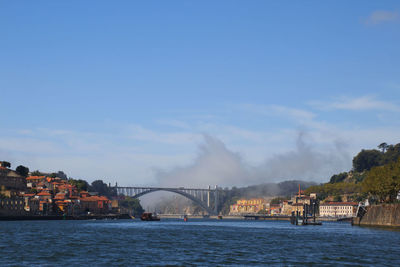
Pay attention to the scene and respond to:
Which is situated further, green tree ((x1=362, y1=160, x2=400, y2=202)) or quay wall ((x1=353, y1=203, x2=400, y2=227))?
green tree ((x1=362, y1=160, x2=400, y2=202))

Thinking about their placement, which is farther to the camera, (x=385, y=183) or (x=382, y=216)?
(x=385, y=183)

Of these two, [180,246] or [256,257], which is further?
[180,246]

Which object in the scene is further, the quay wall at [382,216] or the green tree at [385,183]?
the green tree at [385,183]

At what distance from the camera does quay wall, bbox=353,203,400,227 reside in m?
121

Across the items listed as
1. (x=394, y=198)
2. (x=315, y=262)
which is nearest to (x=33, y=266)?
(x=315, y=262)

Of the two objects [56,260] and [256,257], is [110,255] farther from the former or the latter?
[256,257]

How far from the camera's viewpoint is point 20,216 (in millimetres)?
198375

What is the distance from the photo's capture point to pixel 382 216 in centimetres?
13062

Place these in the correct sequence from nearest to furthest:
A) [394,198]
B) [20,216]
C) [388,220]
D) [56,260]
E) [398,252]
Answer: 1. [56,260]
2. [398,252]
3. [388,220]
4. [394,198]
5. [20,216]

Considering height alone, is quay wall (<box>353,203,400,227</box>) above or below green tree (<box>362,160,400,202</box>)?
below

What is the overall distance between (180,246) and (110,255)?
15.3m

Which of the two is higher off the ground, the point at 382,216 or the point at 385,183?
the point at 385,183

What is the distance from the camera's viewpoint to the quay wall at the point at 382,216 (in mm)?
121312

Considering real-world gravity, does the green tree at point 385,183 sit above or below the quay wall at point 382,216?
above
